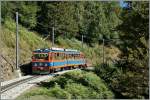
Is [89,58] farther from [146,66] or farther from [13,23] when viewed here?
[146,66]

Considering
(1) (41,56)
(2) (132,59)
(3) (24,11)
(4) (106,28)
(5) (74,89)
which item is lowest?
(5) (74,89)

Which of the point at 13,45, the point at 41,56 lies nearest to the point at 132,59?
the point at 41,56

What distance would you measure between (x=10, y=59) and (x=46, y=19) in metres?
27.1

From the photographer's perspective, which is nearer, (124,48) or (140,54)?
(140,54)

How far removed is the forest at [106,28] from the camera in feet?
89.6

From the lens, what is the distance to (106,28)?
8238 centimetres

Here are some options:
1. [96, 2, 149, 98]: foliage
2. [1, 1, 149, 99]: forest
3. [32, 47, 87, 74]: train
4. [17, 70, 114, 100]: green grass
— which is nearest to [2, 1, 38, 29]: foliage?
[1, 1, 149, 99]: forest

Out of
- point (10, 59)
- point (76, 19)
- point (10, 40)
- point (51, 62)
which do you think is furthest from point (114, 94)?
point (76, 19)

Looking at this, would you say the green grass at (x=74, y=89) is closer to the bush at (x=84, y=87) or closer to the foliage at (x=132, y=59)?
the bush at (x=84, y=87)

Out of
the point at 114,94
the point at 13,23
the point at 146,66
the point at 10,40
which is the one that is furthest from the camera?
the point at 13,23

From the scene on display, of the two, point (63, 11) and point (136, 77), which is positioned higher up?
point (63, 11)

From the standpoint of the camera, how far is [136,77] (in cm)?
2684

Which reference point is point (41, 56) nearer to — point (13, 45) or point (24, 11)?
point (13, 45)

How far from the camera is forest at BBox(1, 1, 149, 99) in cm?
2731
